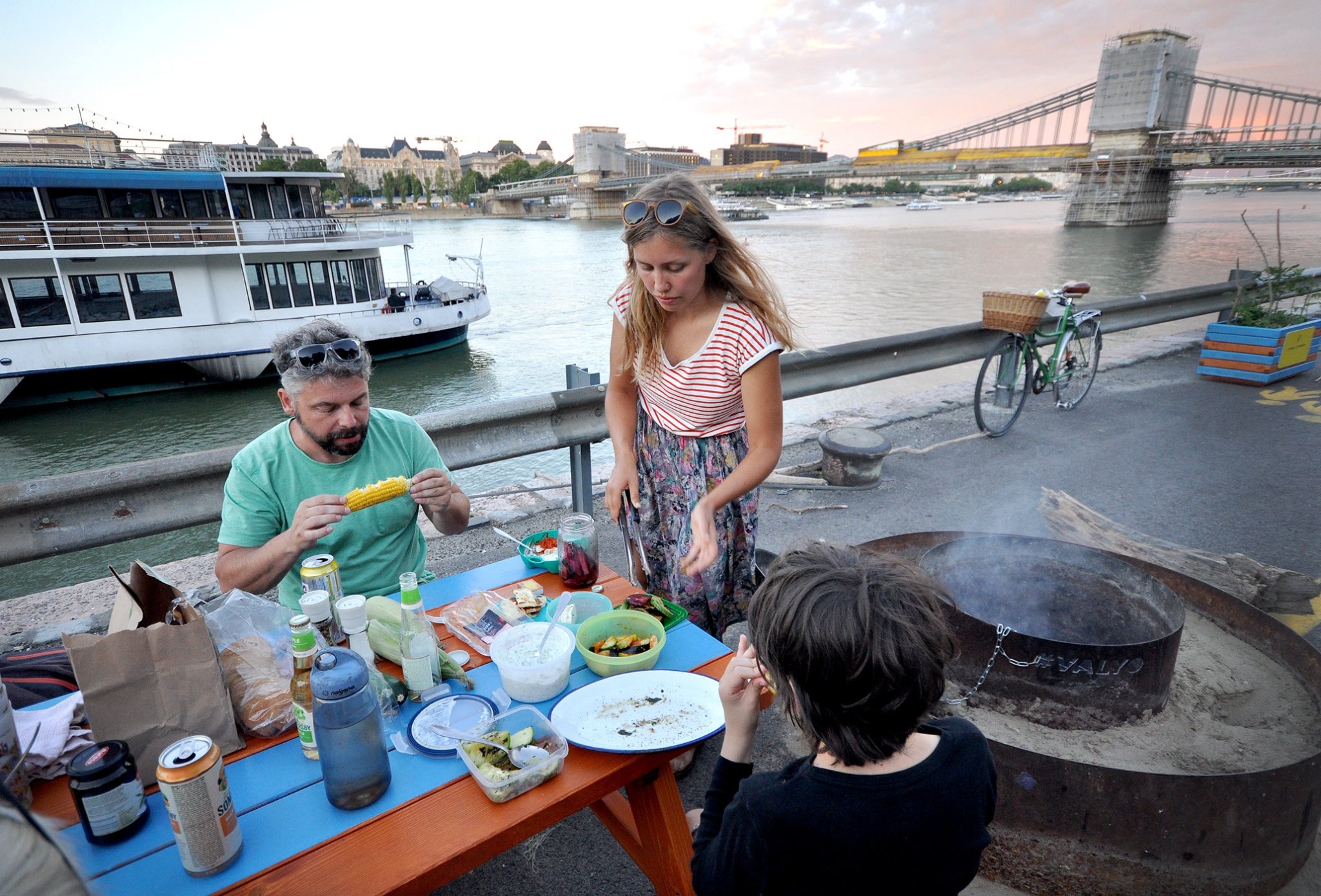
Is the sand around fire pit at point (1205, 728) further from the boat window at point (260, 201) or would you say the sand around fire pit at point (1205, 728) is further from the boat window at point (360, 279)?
the boat window at point (260, 201)

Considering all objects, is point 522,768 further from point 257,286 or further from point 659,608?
point 257,286

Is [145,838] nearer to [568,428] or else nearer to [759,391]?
[759,391]

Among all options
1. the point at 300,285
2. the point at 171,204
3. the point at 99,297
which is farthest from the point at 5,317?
the point at 300,285

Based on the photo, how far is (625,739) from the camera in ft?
5.08

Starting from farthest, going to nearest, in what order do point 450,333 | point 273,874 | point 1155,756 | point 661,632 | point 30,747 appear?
point 450,333, point 1155,756, point 661,632, point 30,747, point 273,874

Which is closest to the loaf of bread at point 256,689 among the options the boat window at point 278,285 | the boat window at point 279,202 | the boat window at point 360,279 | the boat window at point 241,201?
the boat window at point 278,285

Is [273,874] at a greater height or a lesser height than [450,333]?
greater

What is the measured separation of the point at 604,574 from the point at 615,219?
63.8 metres

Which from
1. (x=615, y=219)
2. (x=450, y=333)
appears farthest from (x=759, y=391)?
(x=615, y=219)

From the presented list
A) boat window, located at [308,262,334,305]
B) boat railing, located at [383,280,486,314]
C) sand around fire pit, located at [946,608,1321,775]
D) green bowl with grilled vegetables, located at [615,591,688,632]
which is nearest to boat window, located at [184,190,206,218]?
boat window, located at [308,262,334,305]

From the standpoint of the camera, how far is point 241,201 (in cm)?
1620

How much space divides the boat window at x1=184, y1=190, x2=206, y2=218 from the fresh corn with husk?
681 inches

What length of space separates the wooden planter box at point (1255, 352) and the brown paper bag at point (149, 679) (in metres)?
9.30

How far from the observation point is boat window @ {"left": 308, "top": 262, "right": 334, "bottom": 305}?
16688 millimetres
